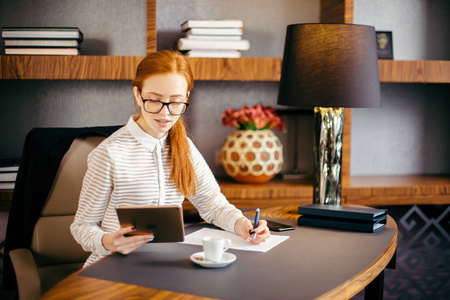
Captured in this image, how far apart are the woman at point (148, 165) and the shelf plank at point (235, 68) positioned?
836 millimetres

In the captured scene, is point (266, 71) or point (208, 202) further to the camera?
point (266, 71)

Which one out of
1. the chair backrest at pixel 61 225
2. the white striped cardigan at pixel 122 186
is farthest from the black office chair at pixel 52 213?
A: the white striped cardigan at pixel 122 186

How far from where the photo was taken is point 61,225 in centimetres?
169

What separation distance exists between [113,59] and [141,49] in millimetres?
357

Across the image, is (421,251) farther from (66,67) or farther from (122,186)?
(66,67)

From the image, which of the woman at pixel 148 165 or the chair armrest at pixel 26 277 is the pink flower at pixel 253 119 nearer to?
the woman at pixel 148 165

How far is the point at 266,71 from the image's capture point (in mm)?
2391

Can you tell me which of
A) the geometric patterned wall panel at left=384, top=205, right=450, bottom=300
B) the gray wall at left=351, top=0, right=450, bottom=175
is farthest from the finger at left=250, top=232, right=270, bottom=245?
the gray wall at left=351, top=0, right=450, bottom=175

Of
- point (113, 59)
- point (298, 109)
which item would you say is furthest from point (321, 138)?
point (113, 59)

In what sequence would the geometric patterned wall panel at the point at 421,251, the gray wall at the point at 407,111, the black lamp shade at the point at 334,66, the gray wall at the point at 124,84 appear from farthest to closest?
the gray wall at the point at 407,111, the geometric patterned wall panel at the point at 421,251, the gray wall at the point at 124,84, the black lamp shade at the point at 334,66

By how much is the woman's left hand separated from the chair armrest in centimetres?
60

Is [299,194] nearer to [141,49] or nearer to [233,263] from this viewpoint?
[141,49]

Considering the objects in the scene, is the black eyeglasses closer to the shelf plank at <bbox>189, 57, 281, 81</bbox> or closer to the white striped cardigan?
the white striped cardigan

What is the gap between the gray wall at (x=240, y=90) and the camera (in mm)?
2604
